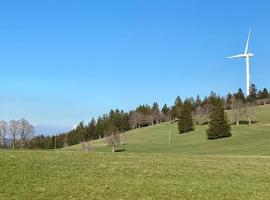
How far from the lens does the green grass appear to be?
2062 centimetres

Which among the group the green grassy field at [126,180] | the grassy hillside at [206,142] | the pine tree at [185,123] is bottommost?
the grassy hillside at [206,142]

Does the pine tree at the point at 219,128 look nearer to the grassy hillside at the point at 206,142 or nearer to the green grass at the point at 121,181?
the grassy hillside at the point at 206,142

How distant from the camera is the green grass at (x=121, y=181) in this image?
20625mm

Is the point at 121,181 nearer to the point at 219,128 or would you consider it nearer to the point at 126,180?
the point at 126,180

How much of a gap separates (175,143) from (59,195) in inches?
5918

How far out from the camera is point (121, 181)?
24.0m

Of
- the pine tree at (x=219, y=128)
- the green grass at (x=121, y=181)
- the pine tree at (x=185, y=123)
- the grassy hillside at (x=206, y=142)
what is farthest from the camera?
the pine tree at (x=185, y=123)

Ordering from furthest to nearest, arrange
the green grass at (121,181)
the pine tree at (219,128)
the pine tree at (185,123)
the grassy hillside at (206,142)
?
the pine tree at (185,123) → the pine tree at (219,128) → the grassy hillside at (206,142) → the green grass at (121,181)

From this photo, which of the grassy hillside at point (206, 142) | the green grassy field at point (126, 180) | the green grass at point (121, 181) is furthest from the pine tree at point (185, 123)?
→ the green grass at point (121, 181)

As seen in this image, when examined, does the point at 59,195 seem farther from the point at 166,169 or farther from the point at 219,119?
the point at 219,119

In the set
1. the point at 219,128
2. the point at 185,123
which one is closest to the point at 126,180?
the point at 219,128

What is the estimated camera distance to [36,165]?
27828 mm

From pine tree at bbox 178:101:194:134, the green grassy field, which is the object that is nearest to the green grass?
the green grassy field

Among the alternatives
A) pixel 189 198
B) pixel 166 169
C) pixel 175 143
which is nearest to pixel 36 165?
pixel 166 169
